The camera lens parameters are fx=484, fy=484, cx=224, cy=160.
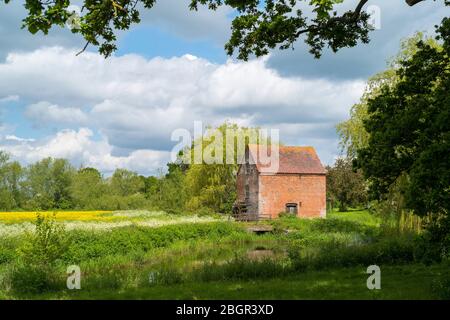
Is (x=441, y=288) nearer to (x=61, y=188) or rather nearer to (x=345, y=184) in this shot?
(x=345, y=184)

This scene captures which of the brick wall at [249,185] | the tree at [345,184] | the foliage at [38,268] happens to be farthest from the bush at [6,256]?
the tree at [345,184]

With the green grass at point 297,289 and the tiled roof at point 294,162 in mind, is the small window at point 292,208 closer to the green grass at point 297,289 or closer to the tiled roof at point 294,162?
the tiled roof at point 294,162

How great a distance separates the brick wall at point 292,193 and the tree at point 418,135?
3845cm

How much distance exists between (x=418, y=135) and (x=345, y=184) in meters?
49.3

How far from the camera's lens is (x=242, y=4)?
13102 mm

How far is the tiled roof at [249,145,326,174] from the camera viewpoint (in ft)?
172

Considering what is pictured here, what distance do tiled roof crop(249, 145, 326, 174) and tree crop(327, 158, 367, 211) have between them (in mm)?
5146

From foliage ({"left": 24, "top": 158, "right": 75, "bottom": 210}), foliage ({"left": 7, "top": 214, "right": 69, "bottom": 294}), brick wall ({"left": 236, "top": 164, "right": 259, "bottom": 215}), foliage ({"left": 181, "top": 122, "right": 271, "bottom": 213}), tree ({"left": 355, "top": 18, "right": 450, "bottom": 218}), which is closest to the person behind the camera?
tree ({"left": 355, "top": 18, "right": 450, "bottom": 218})

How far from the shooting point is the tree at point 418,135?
9.93 meters

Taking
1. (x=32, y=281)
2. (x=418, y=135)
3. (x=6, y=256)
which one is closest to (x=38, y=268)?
(x=32, y=281)

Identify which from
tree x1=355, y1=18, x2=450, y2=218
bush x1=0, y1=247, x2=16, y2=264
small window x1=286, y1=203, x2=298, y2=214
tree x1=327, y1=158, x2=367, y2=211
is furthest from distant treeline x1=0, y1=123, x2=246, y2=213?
tree x1=355, y1=18, x2=450, y2=218

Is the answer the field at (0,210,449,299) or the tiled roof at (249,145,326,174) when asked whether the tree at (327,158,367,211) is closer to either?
the tiled roof at (249,145,326,174)

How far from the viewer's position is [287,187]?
5222cm
